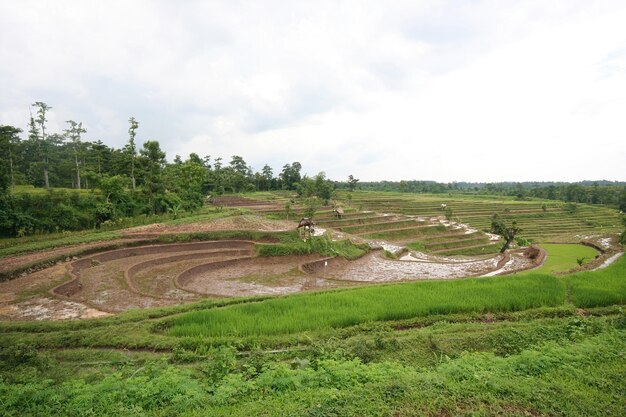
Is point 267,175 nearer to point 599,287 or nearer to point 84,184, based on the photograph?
point 84,184

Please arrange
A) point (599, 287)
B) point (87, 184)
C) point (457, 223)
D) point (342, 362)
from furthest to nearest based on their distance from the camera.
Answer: point (457, 223) < point (87, 184) < point (599, 287) < point (342, 362)

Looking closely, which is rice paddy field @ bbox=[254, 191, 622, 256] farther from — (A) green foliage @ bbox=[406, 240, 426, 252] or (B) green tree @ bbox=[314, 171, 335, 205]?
(B) green tree @ bbox=[314, 171, 335, 205]

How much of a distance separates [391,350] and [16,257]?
60.3 ft

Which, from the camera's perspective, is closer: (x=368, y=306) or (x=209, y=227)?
(x=368, y=306)

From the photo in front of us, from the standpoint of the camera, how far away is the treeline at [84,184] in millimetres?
20734

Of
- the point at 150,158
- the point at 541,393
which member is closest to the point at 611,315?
the point at 541,393

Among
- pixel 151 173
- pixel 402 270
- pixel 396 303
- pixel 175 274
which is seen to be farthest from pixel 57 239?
pixel 402 270

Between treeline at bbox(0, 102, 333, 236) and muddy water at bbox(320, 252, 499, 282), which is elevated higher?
treeline at bbox(0, 102, 333, 236)

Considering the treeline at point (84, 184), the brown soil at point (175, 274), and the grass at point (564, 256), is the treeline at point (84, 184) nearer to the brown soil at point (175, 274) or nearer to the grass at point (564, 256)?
the brown soil at point (175, 274)

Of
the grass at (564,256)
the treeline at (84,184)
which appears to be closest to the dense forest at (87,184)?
the treeline at (84,184)

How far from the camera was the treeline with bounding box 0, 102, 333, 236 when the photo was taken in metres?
20.7

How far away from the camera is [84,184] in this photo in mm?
39375

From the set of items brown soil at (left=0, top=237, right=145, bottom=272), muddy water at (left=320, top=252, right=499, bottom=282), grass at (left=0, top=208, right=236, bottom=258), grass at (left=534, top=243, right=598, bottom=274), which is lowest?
muddy water at (left=320, top=252, right=499, bottom=282)

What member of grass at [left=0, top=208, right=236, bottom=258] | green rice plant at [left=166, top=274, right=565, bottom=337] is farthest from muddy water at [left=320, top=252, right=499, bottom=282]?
grass at [left=0, top=208, right=236, bottom=258]
